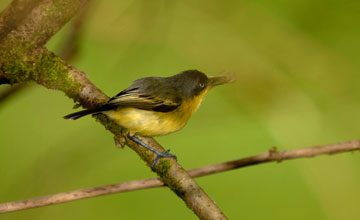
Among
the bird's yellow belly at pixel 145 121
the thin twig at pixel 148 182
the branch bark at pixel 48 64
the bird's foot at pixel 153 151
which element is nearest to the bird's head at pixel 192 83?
the bird's yellow belly at pixel 145 121

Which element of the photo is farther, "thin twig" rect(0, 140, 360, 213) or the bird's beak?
the bird's beak

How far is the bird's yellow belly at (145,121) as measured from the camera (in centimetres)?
278

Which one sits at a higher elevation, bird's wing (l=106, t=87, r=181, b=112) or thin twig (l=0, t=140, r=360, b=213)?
bird's wing (l=106, t=87, r=181, b=112)

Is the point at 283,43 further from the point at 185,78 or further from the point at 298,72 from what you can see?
the point at 185,78

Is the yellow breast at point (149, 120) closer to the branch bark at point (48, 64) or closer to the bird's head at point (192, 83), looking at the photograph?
the bird's head at point (192, 83)

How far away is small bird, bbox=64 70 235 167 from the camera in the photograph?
2722mm

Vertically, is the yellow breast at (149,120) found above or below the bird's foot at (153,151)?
above

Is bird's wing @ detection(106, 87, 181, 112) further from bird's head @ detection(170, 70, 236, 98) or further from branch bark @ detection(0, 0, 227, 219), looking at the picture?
branch bark @ detection(0, 0, 227, 219)

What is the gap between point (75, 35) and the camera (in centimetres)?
175

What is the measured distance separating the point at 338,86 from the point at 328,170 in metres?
0.43

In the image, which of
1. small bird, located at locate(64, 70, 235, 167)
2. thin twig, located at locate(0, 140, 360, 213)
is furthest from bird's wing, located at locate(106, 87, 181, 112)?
thin twig, located at locate(0, 140, 360, 213)

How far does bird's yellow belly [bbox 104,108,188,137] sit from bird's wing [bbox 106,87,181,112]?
0.13 ft

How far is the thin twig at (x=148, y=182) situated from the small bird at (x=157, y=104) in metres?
0.46

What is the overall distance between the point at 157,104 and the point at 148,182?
3.46 feet
